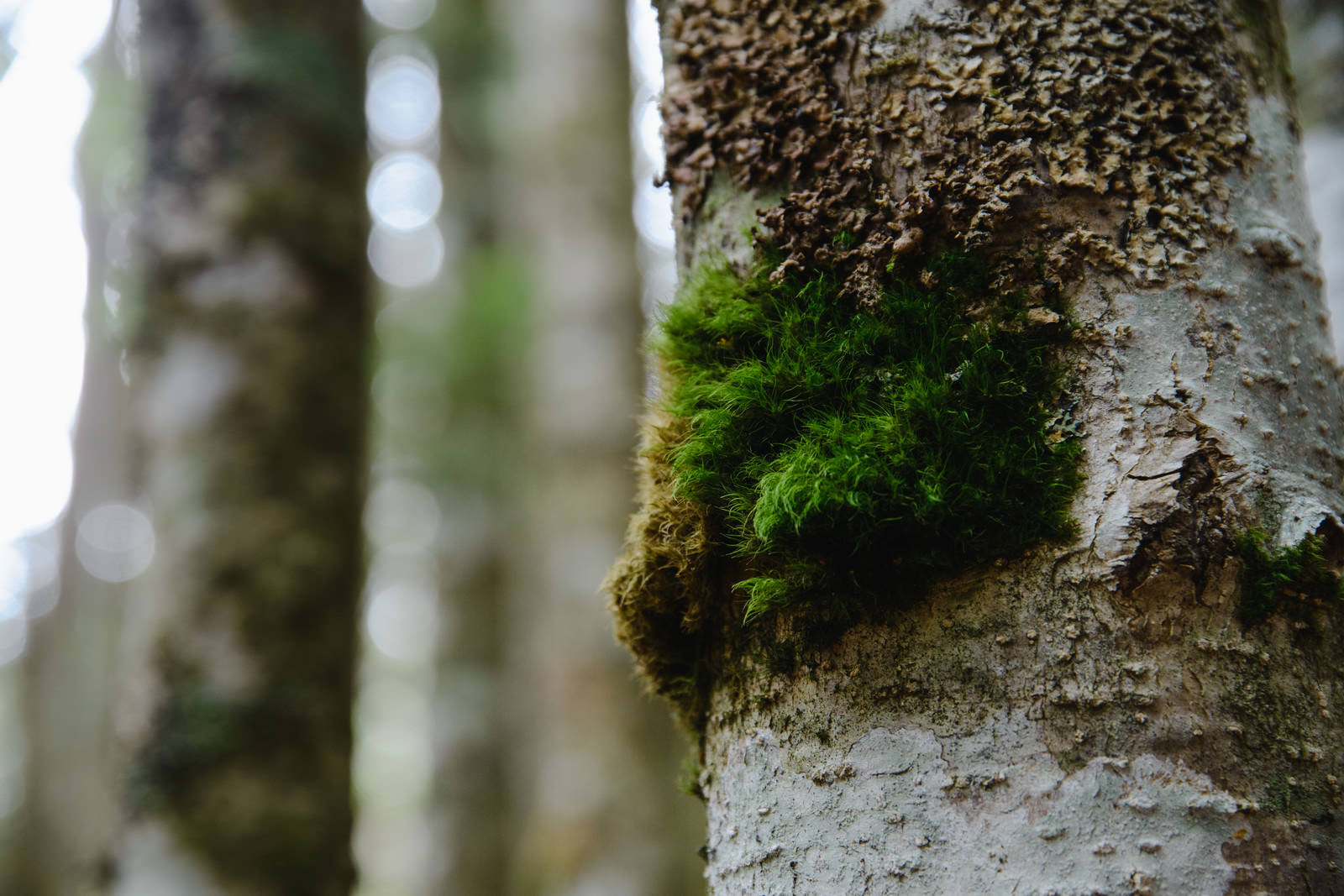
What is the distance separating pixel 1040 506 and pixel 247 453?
9.18 ft

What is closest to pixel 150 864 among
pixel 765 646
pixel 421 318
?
pixel 765 646

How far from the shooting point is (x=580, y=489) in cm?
491

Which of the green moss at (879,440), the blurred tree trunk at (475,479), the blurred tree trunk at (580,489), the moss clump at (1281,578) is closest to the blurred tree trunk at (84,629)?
the blurred tree trunk at (475,479)

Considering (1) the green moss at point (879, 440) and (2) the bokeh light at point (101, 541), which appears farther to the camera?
(2) the bokeh light at point (101, 541)

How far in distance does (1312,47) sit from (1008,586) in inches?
118

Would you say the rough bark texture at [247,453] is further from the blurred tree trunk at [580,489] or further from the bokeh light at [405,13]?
the bokeh light at [405,13]

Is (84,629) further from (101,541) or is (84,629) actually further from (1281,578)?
(1281,578)

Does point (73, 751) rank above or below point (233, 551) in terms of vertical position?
below

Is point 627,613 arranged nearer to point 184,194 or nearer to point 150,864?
point 150,864

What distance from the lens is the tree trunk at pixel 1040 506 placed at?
0.78m

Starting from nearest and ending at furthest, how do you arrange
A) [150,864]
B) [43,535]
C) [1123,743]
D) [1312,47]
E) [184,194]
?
[1123,743], [150,864], [1312,47], [184,194], [43,535]

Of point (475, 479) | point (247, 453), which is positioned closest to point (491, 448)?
point (475, 479)

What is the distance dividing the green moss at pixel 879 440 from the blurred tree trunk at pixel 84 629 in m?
6.97

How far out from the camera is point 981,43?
0.93 meters
